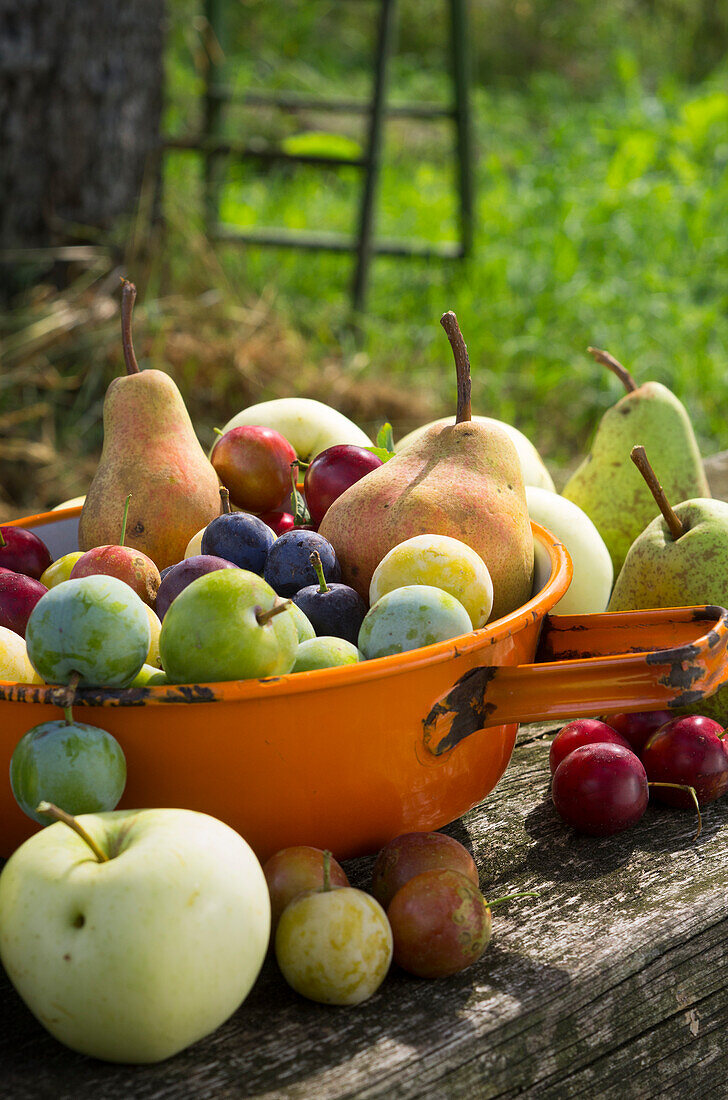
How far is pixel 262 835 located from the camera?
792mm

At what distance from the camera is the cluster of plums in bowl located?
893mm

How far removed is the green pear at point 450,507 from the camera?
98 cm

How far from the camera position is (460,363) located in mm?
1040

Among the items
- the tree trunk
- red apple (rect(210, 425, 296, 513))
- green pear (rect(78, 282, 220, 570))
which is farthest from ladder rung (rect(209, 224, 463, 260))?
red apple (rect(210, 425, 296, 513))

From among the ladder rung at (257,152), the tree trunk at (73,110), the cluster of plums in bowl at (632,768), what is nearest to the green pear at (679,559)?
the cluster of plums in bowl at (632,768)

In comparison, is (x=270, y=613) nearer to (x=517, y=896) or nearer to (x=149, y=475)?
(x=517, y=896)

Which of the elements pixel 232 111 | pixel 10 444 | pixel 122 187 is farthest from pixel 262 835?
pixel 232 111

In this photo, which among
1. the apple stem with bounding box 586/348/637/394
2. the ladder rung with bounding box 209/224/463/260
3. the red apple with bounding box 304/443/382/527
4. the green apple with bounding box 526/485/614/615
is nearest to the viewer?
the red apple with bounding box 304/443/382/527

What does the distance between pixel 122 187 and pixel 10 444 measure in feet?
2.65

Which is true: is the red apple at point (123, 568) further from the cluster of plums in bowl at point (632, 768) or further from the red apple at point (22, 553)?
the cluster of plums in bowl at point (632, 768)

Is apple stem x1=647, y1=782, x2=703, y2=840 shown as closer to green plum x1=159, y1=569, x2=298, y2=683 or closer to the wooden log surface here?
the wooden log surface

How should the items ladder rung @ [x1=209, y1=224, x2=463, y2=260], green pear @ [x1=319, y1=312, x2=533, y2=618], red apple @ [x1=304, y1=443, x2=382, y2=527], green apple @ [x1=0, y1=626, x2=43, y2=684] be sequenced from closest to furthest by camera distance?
green apple @ [x1=0, y1=626, x2=43, y2=684], green pear @ [x1=319, y1=312, x2=533, y2=618], red apple @ [x1=304, y1=443, x2=382, y2=527], ladder rung @ [x1=209, y1=224, x2=463, y2=260]

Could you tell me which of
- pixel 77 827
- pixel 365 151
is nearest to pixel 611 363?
pixel 77 827

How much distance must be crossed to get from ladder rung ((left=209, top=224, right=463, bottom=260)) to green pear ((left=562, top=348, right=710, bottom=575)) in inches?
94.9
